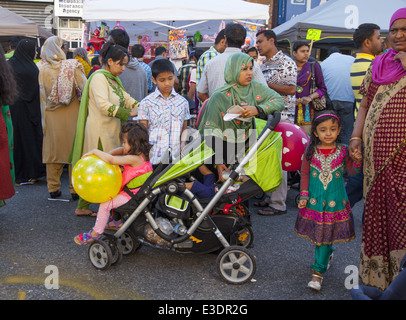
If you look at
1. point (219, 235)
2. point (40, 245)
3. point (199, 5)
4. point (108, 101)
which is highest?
point (199, 5)

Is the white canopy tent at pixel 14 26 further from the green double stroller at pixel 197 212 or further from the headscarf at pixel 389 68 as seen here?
the headscarf at pixel 389 68

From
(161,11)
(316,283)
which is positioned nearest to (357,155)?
(316,283)

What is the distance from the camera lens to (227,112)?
11.5 feet

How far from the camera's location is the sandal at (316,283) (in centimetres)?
323

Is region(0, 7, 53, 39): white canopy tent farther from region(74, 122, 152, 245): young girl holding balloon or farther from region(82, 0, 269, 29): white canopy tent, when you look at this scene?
region(74, 122, 152, 245): young girl holding balloon

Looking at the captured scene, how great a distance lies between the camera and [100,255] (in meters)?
3.60

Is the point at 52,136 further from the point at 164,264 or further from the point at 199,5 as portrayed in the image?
the point at 199,5

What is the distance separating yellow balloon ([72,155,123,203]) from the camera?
341 centimetres

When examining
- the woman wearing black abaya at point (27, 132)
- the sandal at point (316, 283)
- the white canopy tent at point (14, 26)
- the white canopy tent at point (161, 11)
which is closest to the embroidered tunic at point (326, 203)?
the sandal at point (316, 283)

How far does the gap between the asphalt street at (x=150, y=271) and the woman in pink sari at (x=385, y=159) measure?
1.26 ft

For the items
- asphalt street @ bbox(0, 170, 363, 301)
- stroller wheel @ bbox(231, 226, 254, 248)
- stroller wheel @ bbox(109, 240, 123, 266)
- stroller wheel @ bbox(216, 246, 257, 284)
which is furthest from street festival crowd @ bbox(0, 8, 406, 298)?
stroller wheel @ bbox(231, 226, 254, 248)

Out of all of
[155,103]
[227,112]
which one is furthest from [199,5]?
[227,112]

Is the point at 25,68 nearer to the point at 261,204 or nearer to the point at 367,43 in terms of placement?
the point at 261,204
